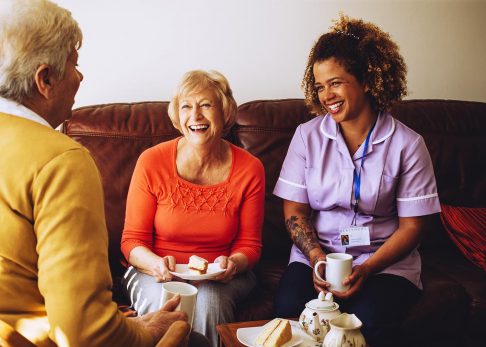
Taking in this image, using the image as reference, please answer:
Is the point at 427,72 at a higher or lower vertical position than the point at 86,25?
lower

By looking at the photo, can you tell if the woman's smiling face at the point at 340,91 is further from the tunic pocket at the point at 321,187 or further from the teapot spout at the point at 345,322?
the teapot spout at the point at 345,322

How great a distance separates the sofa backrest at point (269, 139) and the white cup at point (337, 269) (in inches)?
27.4

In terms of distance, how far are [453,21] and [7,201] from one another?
111 inches

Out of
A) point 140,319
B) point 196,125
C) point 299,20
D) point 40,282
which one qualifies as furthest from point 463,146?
point 40,282

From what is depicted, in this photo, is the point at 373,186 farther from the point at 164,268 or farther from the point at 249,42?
the point at 249,42

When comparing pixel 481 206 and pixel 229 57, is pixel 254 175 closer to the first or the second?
pixel 229 57

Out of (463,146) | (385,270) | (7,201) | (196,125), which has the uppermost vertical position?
(7,201)

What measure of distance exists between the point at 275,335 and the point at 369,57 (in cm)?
119

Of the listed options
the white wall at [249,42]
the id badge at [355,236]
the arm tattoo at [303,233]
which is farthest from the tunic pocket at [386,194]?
the white wall at [249,42]

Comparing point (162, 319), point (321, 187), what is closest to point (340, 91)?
point (321, 187)

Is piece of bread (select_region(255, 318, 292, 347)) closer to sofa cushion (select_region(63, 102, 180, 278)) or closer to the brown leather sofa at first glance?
the brown leather sofa

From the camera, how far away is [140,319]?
1.50 m

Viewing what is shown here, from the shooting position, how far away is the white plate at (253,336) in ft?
5.72

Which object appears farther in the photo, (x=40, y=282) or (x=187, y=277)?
(x=187, y=277)
